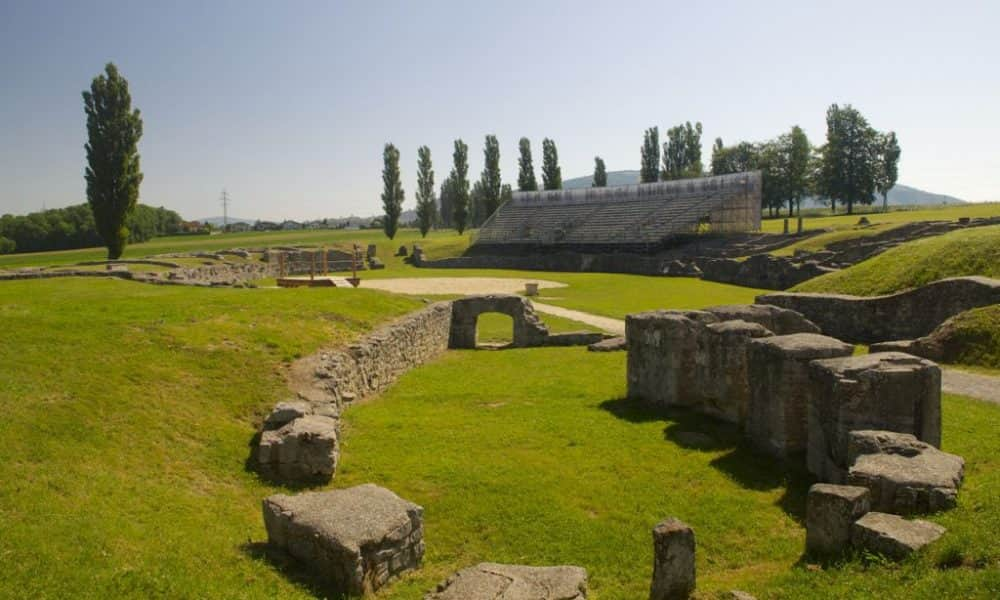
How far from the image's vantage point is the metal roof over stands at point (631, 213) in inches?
2237

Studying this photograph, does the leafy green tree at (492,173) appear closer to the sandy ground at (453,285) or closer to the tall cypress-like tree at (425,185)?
the tall cypress-like tree at (425,185)

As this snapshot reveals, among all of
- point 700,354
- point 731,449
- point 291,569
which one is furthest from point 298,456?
point 700,354

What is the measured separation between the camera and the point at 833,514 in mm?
7445

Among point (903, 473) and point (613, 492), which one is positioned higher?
point (903, 473)

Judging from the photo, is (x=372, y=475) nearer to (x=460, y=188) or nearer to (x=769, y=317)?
(x=769, y=317)

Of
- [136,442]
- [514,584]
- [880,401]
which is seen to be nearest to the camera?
[514,584]

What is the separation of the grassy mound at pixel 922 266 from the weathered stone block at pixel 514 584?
21.4 m

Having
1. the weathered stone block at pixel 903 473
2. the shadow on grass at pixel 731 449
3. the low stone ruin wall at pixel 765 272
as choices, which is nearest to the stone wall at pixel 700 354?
the shadow on grass at pixel 731 449

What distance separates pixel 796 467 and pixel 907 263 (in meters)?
18.3

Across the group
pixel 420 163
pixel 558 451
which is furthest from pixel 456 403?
pixel 420 163

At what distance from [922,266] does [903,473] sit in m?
19.7

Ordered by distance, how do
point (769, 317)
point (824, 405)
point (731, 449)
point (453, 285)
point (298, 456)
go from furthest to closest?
point (453, 285), point (769, 317), point (731, 449), point (298, 456), point (824, 405)

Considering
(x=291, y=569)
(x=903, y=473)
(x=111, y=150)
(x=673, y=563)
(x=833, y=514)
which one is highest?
(x=111, y=150)

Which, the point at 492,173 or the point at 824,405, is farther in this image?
the point at 492,173
